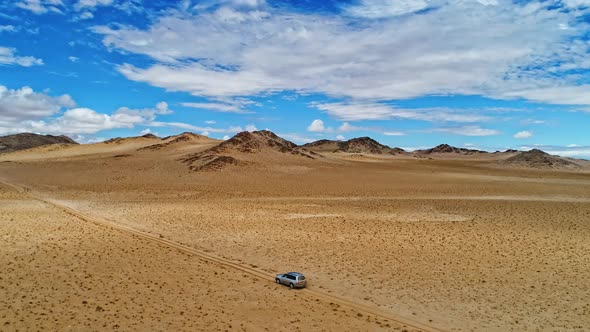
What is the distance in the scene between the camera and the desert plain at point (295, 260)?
568 inches

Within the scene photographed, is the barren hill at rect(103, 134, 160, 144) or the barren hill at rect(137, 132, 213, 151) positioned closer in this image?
the barren hill at rect(137, 132, 213, 151)

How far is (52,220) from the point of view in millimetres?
30172

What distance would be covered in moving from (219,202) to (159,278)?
22733mm

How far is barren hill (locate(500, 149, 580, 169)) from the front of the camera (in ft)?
333

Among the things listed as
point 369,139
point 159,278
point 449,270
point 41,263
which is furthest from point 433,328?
point 369,139

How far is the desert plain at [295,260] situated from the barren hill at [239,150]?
65.1 ft

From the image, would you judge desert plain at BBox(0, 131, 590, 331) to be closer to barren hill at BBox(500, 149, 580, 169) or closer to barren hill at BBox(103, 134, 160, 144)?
barren hill at BBox(500, 149, 580, 169)

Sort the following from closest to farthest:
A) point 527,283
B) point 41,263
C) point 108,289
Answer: point 108,289
point 527,283
point 41,263

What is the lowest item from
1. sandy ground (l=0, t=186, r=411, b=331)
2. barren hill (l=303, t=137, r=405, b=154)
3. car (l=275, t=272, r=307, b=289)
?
sandy ground (l=0, t=186, r=411, b=331)

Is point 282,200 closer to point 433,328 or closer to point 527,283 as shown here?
point 527,283

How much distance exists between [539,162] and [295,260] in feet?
332

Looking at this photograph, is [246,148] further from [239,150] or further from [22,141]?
[22,141]

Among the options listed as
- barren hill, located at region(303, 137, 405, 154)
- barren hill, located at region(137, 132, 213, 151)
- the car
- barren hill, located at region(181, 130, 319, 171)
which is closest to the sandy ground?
the car

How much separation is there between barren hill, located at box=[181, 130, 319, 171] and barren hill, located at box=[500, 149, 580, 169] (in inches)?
2158
